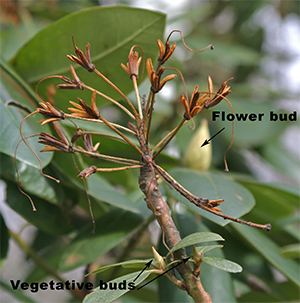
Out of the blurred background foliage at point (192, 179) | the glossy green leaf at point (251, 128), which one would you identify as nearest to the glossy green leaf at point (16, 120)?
the blurred background foliage at point (192, 179)

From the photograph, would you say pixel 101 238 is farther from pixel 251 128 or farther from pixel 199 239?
pixel 251 128

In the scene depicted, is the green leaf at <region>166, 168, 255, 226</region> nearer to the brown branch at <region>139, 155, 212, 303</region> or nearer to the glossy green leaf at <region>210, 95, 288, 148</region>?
the brown branch at <region>139, 155, 212, 303</region>

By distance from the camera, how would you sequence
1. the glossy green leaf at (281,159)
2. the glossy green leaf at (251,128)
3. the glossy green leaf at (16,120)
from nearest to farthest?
the glossy green leaf at (16,120) → the glossy green leaf at (251,128) → the glossy green leaf at (281,159)

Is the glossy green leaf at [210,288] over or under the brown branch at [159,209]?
under

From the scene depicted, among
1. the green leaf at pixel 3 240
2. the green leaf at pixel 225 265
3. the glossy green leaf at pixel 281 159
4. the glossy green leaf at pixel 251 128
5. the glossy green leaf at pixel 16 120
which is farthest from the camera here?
the glossy green leaf at pixel 281 159

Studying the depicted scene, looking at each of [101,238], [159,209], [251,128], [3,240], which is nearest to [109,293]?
[159,209]

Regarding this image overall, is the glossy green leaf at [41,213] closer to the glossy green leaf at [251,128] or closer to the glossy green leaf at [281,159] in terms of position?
the glossy green leaf at [251,128]

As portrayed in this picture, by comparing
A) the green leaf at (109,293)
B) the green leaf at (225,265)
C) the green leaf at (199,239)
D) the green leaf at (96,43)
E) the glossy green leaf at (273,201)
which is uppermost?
the green leaf at (96,43)

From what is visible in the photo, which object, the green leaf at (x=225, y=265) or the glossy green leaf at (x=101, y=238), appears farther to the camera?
the glossy green leaf at (x=101, y=238)

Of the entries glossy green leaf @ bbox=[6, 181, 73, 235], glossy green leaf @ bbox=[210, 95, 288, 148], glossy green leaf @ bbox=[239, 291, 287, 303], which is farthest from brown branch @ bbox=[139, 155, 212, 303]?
glossy green leaf @ bbox=[210, 95, 288, 148]
